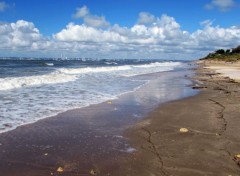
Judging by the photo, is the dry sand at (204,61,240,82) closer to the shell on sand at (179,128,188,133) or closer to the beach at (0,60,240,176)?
the beach at (0,60,240,176)

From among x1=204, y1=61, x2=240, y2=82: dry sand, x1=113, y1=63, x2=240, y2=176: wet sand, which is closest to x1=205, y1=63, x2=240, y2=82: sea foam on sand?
x1=204, y1=61, x2=240, y2=82: dry sand

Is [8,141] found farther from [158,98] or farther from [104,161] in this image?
[158,98]

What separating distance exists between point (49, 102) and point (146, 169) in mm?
9056

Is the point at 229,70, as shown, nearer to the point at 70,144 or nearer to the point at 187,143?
the point at 187,143

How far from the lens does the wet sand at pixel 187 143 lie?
631 cm

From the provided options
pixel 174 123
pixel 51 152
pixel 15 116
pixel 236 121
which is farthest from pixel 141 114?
pixel 51 152

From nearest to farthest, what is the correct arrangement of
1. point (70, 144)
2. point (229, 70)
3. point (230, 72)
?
1. point (70, 144)
2. point (230, 72)
3. point (229, 70)

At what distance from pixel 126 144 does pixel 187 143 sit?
4.88 feet

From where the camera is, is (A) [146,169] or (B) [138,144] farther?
(B) [138,144]

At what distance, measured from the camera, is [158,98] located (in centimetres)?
1639

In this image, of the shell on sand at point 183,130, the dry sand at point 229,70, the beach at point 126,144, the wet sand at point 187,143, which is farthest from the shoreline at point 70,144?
the dry sand at point 229,70

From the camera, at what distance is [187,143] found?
26.2ft

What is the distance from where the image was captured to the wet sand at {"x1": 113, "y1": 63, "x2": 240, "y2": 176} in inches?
248

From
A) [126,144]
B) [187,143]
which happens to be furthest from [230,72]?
[126,144]
